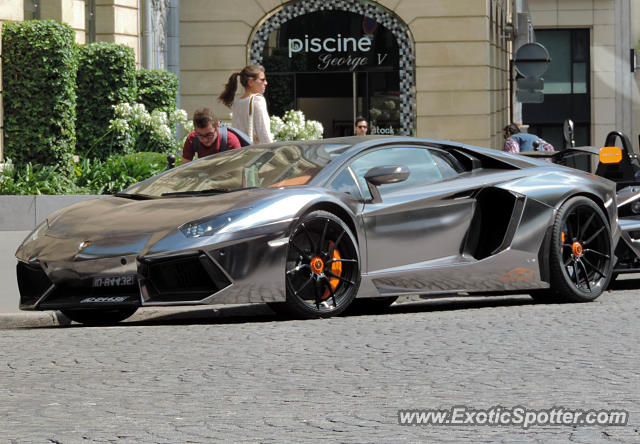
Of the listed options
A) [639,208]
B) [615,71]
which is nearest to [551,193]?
[639,208]

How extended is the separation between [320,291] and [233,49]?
2140 centimetres

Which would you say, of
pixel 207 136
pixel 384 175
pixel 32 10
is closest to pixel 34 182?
pixel 32 10

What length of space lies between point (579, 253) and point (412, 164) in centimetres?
139

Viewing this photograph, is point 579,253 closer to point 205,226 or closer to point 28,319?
point 205,226

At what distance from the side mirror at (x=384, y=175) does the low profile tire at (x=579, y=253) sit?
52.9 inches

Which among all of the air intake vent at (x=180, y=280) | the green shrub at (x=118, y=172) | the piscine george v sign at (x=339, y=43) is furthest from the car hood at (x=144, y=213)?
the piscine george v sign at (x=339, y=43)

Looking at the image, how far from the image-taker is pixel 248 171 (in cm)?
913

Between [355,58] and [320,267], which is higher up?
[355,58]

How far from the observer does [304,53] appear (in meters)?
29.6

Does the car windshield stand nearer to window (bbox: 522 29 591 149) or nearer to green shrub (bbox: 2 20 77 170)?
green shrub (bbox: 2 20 77 170)

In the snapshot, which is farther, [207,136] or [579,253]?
[207,136]

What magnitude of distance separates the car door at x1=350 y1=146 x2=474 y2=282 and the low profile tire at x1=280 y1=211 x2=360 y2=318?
7.8 inches

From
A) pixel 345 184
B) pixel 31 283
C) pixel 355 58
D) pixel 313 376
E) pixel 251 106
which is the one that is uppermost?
pixel 355 58

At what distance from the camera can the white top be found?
38.9 feet
